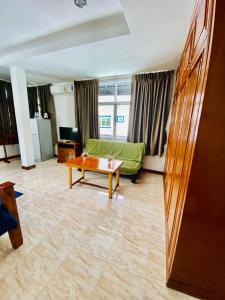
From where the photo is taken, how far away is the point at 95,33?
1.83m

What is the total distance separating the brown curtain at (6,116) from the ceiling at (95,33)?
1.85 meters

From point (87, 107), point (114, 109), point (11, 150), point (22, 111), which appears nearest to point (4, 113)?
point (11, 150)

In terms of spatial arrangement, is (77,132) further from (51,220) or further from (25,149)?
(51,220)

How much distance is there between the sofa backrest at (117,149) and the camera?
11.3 feet

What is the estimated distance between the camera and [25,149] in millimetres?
3566

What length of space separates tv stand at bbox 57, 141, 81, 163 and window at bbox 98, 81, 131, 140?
805 mm

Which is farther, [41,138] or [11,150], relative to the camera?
[11,150]

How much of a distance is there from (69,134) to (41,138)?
89 centimetres

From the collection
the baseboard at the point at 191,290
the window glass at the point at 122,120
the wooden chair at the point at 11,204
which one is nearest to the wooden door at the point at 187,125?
the baseboard at the point at 191,290

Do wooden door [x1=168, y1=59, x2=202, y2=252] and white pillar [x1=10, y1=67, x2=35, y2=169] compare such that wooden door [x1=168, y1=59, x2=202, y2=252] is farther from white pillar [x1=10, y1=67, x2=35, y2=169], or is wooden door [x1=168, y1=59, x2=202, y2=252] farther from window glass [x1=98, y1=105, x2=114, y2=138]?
white pillar [x1=10, y1=67, x2=35, y2=169]

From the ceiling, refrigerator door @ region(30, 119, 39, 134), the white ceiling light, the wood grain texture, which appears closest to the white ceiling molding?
the ceiling

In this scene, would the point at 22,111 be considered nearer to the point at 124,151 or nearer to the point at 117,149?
the point at 117,149

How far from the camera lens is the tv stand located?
13.8ft

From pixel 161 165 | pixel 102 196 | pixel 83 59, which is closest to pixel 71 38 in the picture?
pixel 83 59
